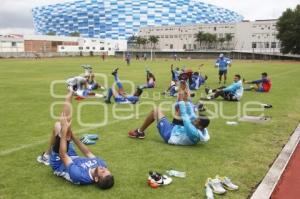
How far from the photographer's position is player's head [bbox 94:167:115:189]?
578cm

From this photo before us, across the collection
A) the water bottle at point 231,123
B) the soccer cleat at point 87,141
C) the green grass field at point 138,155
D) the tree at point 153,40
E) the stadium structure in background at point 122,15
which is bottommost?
the green grass field at point 138,155

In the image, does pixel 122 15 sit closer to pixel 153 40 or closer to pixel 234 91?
pixel 153 40

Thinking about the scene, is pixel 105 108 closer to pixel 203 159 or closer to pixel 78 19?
pixel 203 159

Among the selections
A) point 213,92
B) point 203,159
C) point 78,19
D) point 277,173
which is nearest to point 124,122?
point 203,159

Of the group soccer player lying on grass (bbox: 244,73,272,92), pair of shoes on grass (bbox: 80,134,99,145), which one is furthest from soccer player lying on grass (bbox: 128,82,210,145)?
soccer player lying on grass (bbox: 244,73,272,92)

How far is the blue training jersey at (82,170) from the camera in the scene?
5.96 m

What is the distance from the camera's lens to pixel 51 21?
634 feet

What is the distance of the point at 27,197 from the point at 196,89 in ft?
50.5

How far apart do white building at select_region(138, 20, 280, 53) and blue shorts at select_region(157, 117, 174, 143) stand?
102738mm

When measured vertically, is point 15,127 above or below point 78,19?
below

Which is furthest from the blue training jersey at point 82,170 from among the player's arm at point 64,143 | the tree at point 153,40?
the tree at point 153,40

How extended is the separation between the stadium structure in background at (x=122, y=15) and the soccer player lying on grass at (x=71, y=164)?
174 metres

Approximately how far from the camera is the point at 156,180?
6.14 m

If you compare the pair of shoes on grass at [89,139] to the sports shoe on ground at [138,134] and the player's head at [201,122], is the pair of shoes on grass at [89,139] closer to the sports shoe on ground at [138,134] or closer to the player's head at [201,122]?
the sports shoe on ground at [138,134]
